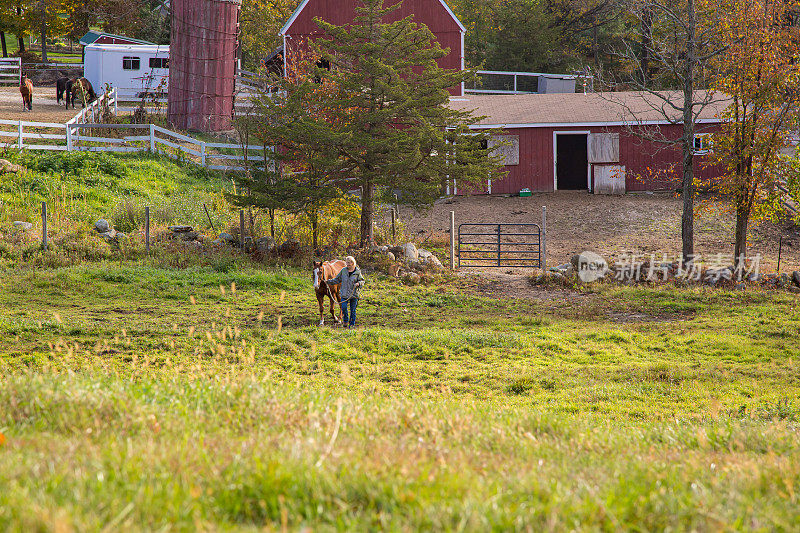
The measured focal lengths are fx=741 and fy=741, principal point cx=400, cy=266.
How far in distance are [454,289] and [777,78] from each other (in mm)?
9996

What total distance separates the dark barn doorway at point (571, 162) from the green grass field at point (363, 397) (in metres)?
16.5

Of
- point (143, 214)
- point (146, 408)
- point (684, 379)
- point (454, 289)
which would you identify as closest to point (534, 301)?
point (454, 289)

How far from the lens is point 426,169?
819 inches

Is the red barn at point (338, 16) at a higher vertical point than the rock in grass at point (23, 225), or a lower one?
higher

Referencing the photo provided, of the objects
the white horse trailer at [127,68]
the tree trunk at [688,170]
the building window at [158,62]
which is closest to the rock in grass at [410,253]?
the tree trunk at [688,170]

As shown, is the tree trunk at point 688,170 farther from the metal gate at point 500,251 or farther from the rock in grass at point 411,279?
the rock in grass at point 411,279

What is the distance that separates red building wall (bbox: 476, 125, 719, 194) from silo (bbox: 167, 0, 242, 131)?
41.2 feet

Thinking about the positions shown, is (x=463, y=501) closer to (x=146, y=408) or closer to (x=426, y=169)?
(x=146, y=408)

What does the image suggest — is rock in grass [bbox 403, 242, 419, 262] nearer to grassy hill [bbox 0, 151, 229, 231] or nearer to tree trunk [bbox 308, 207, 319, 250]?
tree trunk [bbox 308, 207, 319, 250]

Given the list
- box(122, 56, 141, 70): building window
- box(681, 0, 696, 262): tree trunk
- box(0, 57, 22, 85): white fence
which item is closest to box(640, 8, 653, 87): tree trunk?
box(681, 0, 696, 262): tree trunk

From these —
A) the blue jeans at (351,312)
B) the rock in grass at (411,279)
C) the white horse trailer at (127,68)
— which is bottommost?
the blue jeans at (351,312)

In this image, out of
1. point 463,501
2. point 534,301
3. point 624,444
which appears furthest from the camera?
point 534,301

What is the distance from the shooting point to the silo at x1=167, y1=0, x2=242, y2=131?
1342 inches

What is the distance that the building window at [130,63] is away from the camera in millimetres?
42188
